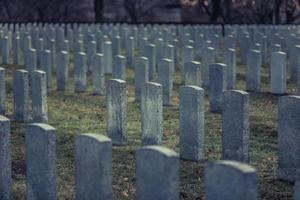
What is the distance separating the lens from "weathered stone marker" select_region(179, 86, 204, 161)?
9.05 meters

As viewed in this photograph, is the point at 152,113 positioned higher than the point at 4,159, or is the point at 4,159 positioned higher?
the point at 4,159

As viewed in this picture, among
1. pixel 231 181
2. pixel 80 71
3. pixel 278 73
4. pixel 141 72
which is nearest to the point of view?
pixel 231 181

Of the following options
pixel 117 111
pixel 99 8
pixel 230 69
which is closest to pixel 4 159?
pixel 117 111

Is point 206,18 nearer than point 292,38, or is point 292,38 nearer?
point 292,38

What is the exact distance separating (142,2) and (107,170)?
44.6 metres

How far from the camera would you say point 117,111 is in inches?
392

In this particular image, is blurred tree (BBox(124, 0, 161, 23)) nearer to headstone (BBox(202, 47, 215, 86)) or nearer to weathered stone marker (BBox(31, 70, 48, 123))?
headstone (BBox(202, 47, 215, 86))

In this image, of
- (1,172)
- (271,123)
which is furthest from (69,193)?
(271,123)

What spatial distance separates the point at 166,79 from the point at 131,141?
3385 millimetres

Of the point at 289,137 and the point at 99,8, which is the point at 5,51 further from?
the point at 99,8

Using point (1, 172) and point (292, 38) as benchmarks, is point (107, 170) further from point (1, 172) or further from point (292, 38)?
point (292, 38)

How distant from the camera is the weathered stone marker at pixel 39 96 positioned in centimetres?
1118

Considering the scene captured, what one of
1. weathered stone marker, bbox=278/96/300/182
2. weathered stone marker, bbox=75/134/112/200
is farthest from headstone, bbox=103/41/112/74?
weathered stone marker, bbox=75/134/112/200

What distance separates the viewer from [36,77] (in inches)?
440
